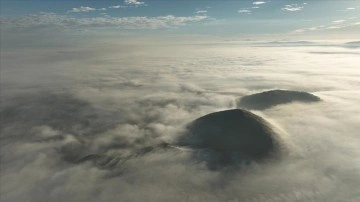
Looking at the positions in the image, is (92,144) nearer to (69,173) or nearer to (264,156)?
(69,173)

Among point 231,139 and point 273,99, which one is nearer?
point 231,139

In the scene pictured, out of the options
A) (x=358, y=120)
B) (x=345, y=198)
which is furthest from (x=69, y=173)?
(x=358, y=120)

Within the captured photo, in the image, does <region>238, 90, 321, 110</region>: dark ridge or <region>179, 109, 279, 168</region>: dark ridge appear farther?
<region>238, 90, 321, 110</region>: dark ridge

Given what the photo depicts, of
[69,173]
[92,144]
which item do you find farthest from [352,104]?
[69,173]

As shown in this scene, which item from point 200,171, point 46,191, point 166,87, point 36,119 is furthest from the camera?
point 166,87

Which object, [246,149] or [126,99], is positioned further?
[126,99]

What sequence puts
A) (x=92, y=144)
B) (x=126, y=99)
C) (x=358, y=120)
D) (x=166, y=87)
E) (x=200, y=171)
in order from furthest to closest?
(x=166, y=87)
(x=126, y=99)
(x=358, y=120)
(x=92, y=144)
(x=200, y=171)
